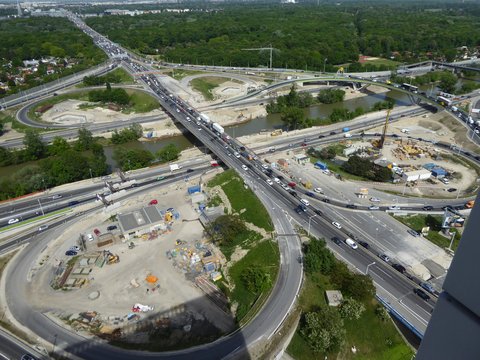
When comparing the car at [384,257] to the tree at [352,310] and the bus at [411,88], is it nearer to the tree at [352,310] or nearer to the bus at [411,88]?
the tree at [352,310]

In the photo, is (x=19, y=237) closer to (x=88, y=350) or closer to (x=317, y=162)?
(x=88, y=350)

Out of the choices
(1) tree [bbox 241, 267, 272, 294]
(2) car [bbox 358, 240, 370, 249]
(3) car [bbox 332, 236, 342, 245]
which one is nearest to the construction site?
(1) tree [bbox 241, 267, 272, 294]

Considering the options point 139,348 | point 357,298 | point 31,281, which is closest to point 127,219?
point 31,281

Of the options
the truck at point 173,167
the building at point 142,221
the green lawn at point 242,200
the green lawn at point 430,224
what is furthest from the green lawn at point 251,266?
the truck at point 173,167

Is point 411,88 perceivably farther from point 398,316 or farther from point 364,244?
point 398,316

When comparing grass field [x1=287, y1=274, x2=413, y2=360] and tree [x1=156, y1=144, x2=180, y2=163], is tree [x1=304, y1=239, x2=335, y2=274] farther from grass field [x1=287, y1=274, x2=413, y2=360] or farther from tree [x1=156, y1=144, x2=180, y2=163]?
tree [x1=156, y1=144, x2=180, y2=163]

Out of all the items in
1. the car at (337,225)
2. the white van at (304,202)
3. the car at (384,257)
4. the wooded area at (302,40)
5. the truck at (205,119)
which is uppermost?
the wooded area at (302,40)
